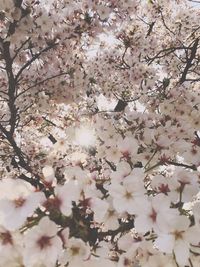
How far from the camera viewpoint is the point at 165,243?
6.90 ft

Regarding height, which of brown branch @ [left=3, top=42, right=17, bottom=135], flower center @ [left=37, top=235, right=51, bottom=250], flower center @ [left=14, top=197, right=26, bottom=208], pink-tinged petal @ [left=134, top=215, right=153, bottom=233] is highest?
brown branch @ [left=3, top=42, right=17, bottom=135]

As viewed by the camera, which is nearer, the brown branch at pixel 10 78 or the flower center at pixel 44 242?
the flower center at pixel 44 242

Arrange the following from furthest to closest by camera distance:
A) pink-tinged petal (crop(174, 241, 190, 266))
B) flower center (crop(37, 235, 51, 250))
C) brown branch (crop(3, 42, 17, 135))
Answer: brown branch (crop(3, 42, 17, 135)) < pink-tinged petal (crop(174, 241, 190, 266)) < flower center (crop(37, 235, 51, 250))

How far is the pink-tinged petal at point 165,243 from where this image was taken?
6.86 feet

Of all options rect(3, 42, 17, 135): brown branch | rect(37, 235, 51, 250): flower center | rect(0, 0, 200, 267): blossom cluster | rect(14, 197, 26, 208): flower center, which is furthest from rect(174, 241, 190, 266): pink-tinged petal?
rect(3, 42, 17, 135): brown branch

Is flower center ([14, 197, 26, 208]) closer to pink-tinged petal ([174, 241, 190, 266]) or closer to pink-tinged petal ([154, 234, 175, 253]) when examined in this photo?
pink-tinged petal ([154, 234, 175, 253])

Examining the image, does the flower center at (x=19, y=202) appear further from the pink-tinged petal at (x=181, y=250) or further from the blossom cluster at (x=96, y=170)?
the pink-tinged petal at (x=181, y=250)

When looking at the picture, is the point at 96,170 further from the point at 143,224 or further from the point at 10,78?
the point at 10,78

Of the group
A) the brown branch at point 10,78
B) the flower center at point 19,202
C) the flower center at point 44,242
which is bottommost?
the flower center at point 44,242

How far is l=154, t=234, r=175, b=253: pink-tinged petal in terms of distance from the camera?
2090mm

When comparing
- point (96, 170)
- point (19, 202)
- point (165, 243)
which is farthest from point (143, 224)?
point (96, 170)

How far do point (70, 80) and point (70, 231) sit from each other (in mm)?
7341

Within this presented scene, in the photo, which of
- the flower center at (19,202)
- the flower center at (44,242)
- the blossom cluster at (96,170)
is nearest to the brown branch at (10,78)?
the blossom cluster at (96,170)

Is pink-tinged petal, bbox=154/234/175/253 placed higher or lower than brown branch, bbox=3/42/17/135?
lower
